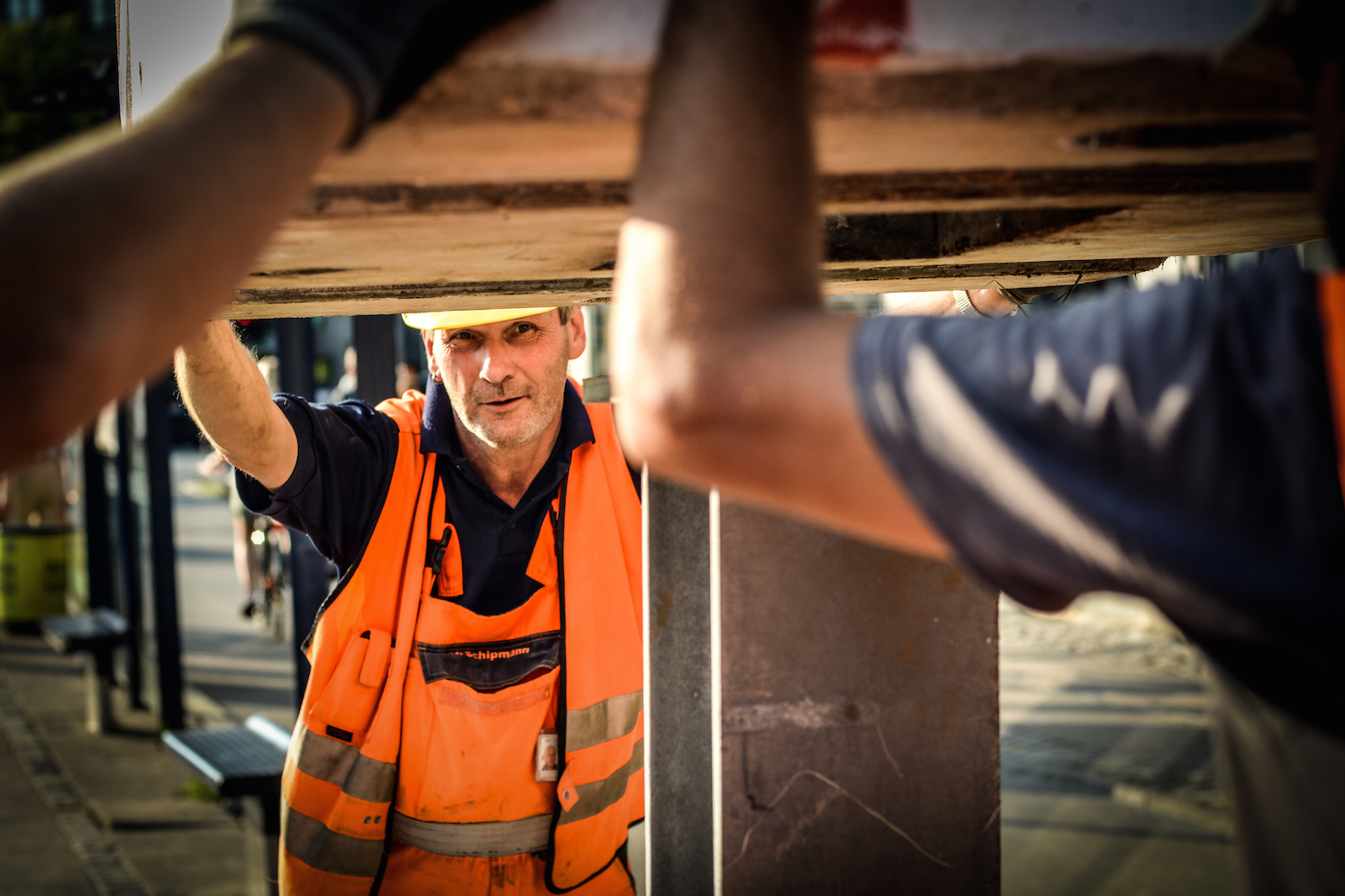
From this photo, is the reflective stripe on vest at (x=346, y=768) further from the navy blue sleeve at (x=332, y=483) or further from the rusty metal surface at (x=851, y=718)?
the rusty metal surface at (x=851, y=718)

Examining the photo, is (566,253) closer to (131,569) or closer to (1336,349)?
(1336,349)

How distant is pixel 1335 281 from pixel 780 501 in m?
0.38

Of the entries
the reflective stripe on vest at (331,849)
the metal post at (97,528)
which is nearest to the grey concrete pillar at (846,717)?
the reflective stripe on vest at (331,849)

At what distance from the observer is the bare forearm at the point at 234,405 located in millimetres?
2041

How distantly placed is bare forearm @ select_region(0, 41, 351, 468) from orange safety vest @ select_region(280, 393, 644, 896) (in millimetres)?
1791

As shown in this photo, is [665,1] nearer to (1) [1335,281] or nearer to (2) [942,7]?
(2) [942,7]

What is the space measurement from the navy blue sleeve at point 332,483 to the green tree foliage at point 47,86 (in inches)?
163

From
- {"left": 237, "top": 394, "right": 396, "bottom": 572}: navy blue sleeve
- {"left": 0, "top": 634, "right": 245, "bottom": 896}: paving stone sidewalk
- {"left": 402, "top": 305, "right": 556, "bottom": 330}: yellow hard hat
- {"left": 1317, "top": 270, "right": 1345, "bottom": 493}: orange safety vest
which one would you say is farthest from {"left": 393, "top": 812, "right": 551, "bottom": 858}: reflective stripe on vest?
{"left": 0, "top": 634, "right": 245, "bottom": 896}: paving stone sidewalk

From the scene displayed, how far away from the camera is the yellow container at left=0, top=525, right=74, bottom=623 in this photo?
8422 millimetres

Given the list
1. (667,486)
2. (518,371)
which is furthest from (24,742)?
(667,486)

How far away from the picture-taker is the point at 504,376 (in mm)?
2699

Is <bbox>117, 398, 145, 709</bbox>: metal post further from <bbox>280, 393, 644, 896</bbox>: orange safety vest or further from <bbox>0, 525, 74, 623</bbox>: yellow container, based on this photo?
<bbox>280, 393, 644, 896</bbox>: orange safety vest

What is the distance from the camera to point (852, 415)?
0.68m

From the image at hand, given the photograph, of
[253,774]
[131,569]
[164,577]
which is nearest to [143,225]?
[253,774]
